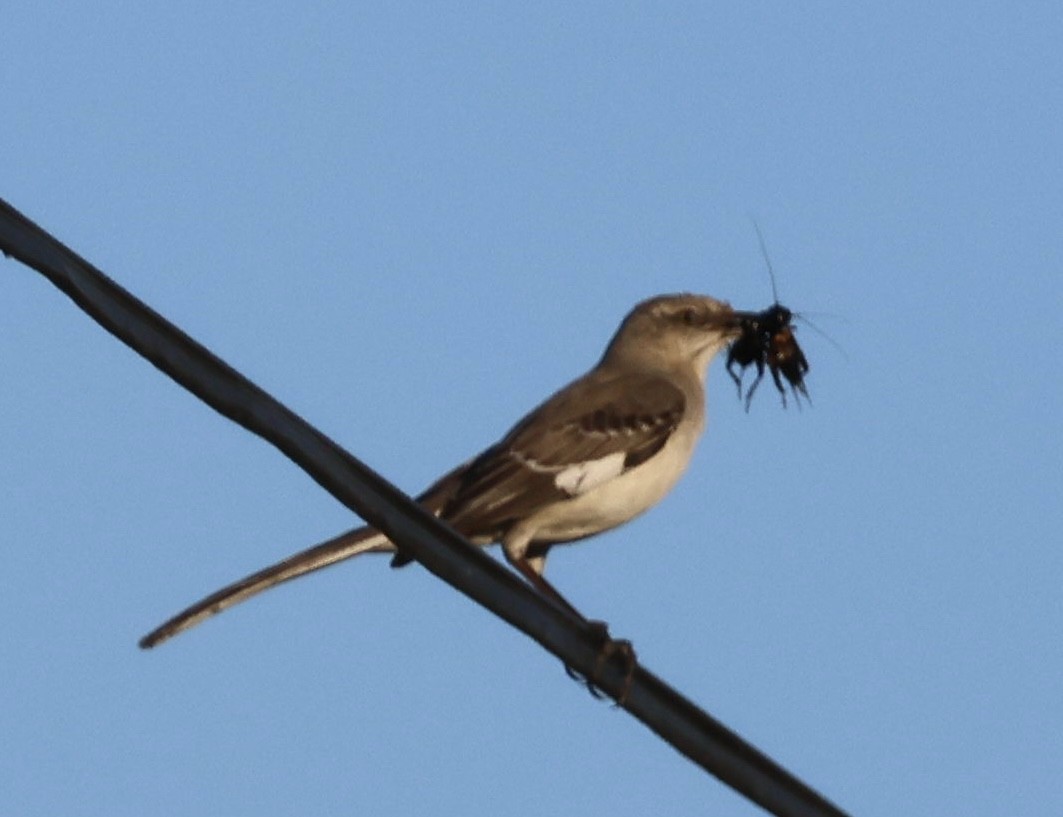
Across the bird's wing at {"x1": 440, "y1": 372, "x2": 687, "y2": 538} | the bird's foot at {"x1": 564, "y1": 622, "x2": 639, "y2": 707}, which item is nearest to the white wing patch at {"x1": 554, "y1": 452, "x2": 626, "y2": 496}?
the bird's wing at {"x1": 440, "y1": 372, "x2": 687, "y2": 538}

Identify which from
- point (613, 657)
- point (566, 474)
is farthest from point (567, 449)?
point (613, 657)

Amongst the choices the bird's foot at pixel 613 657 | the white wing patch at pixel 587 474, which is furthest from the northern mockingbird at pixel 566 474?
the bird's foot at pixel 613 657

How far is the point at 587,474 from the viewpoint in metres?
10.1

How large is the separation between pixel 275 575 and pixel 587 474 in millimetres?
1769

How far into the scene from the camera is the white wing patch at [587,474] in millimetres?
10008

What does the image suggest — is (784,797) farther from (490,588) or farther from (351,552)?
(351,552)

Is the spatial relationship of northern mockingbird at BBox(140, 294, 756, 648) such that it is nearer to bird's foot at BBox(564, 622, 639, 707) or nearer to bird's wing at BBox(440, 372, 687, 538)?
bird's wing at BBox(440, 372, 687, 538)

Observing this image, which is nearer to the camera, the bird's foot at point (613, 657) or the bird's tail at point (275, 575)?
the bird's foot at point (613, 657)

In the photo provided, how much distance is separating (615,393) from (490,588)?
16.5 feet

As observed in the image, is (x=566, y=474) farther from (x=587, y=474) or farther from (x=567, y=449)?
(x=567, y=449)

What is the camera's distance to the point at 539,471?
1013cm

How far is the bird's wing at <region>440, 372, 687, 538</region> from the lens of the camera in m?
9.91

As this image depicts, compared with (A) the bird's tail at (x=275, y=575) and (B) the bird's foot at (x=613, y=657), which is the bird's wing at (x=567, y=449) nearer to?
(A) the bird's tail at (x=275, y=575)

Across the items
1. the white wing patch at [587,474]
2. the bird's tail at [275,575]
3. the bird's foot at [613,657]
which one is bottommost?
the bird's foot at [613,657]
